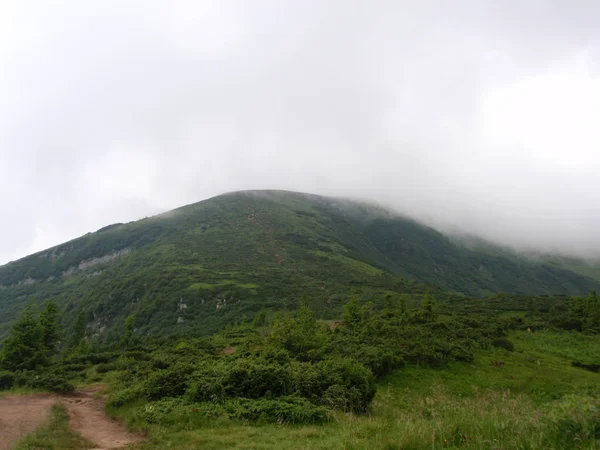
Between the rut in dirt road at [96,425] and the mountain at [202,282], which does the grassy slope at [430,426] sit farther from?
the mountain at [202,282]

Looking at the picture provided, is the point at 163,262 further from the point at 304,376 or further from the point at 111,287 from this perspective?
the point at 304,376

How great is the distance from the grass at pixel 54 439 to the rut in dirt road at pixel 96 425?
0.41 meters

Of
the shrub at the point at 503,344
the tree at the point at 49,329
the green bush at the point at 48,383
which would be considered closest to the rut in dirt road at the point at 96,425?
the green bush at the point at 48,383

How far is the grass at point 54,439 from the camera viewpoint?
35.0ft

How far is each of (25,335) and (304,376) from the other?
103 feet

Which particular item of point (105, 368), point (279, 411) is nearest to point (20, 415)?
point (279, 411)

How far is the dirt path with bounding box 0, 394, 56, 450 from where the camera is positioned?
1192cm

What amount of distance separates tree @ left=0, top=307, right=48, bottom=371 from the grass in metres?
22.0

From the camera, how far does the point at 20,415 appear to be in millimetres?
15359

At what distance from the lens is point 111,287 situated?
13600cm

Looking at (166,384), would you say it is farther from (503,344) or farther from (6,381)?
(503,344)

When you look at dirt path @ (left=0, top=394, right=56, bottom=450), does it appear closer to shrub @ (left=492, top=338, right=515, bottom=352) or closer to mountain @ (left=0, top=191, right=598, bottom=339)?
shrub @ (left=492, top=338, right=515, bottom=352)

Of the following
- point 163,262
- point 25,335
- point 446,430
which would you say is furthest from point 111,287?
point 446,430

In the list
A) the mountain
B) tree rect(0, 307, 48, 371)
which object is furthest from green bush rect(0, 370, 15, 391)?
the mountain
